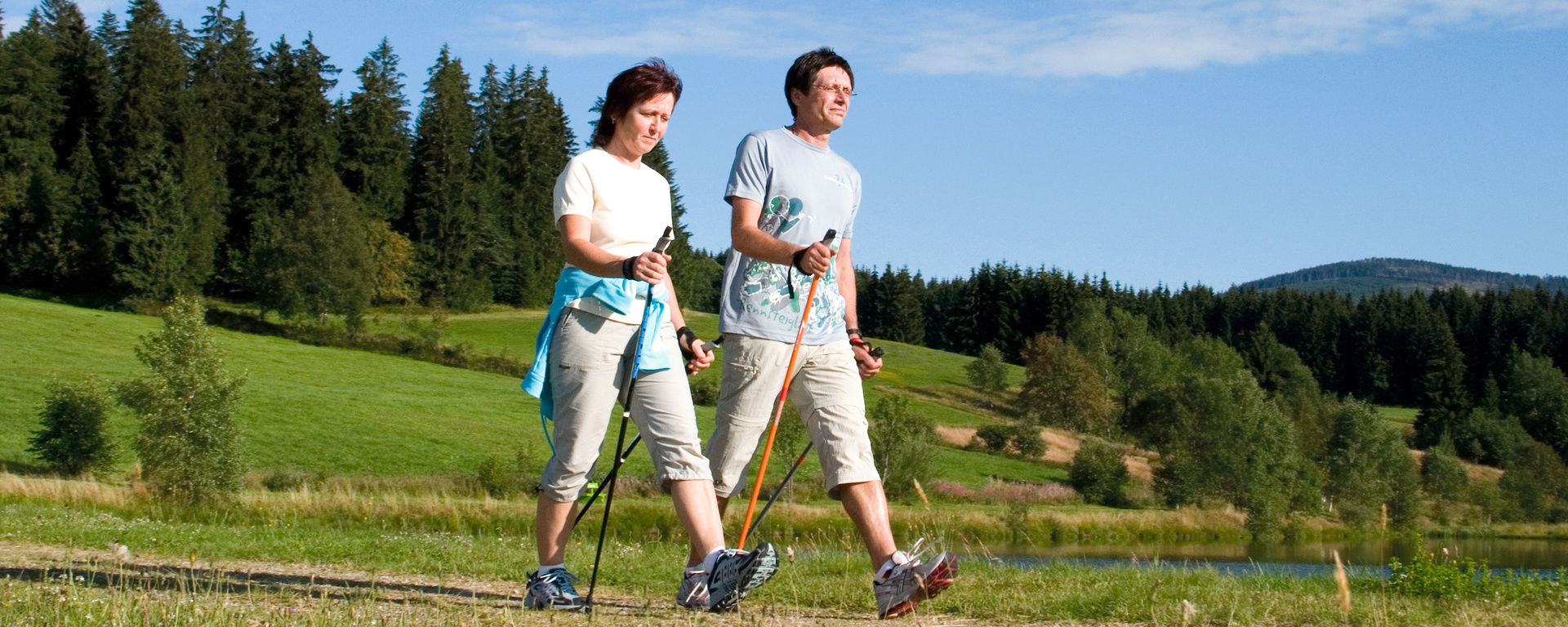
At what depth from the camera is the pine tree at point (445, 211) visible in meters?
81.7

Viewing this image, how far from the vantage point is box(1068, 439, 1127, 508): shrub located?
56.4 metres

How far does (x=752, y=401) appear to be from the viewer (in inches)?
210

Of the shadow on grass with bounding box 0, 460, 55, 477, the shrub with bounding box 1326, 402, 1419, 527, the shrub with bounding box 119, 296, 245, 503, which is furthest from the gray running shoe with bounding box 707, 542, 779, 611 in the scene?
the shrub with bounding box 1326, 402, 1419, 527

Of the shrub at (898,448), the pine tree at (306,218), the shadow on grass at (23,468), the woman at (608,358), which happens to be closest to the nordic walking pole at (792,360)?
the woman at (608,358)

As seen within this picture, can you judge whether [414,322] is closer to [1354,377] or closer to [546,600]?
[546,600]

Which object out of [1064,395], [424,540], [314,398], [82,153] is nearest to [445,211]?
[82,153]

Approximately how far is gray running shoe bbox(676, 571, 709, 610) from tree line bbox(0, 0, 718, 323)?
64.7 metres

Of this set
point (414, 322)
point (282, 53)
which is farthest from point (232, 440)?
point (282, 53)

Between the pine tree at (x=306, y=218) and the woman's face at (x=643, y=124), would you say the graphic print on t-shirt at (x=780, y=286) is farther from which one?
the pine tree at (x=306, y=218)

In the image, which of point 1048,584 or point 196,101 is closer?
point 1048,584

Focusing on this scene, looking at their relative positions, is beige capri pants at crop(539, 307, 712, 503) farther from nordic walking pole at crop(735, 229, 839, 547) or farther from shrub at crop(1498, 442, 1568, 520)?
shrub at crop(1498, 442, 1568, 520)

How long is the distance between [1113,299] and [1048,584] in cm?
12707

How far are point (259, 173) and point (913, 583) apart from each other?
8052 centimetres

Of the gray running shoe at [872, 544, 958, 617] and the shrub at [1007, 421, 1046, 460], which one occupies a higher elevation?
the gray running shoe at [872, 544, 958, 617]
